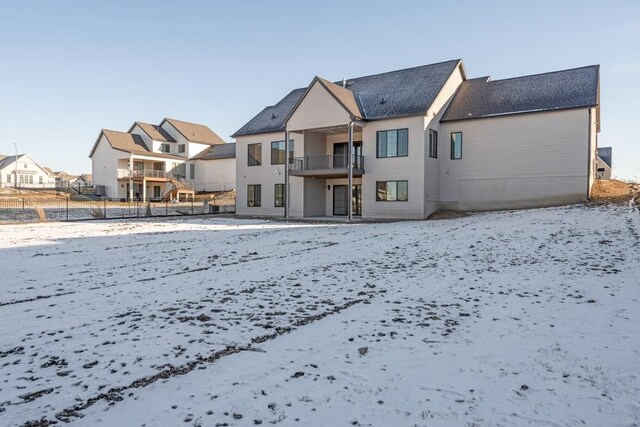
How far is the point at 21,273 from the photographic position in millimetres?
8359

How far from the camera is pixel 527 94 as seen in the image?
79.0ft

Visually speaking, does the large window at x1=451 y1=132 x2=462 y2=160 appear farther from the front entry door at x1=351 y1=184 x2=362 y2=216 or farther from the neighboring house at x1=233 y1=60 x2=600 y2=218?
the front entry door at x1=351 y1=184 x2=362 y2=216

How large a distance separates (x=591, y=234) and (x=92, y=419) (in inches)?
552

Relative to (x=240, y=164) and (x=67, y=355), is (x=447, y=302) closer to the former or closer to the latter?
(x=67, y=355)

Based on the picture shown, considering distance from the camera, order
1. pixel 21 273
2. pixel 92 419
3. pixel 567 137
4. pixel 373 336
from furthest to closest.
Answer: pixel 567 137 → pixel 21 273 → pixel 373 336 → pixel 92 419

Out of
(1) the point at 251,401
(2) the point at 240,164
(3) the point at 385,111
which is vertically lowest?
(1) the point at 251,401

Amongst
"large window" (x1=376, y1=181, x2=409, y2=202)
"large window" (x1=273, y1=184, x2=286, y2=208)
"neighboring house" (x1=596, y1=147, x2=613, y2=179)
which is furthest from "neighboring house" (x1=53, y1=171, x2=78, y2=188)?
"neighboring house" (x1=596, y1=147, x2=613, y2=179)

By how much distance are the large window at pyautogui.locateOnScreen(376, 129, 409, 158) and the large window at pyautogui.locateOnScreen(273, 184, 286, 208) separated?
7245mm

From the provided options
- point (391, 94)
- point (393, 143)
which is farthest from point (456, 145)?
point (391, 94)

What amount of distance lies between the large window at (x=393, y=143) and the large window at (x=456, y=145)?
3.33 meters

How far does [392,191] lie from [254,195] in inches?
412

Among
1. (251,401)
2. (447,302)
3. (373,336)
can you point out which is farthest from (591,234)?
(251,401)

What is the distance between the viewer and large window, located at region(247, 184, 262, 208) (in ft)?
96.6

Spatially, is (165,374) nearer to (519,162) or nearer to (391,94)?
(519,162)
